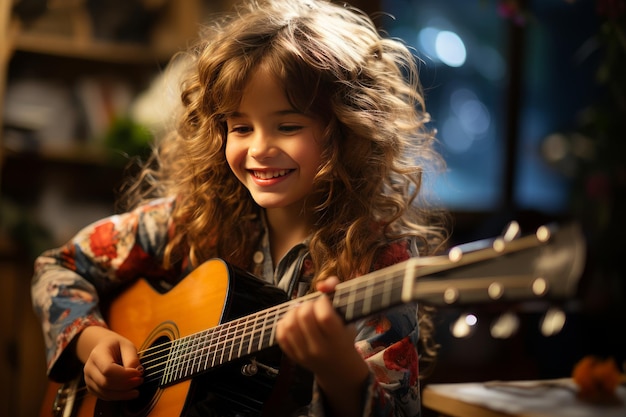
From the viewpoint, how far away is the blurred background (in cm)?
265

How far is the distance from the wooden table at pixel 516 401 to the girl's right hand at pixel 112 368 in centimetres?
52

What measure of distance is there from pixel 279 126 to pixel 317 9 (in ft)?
1.08

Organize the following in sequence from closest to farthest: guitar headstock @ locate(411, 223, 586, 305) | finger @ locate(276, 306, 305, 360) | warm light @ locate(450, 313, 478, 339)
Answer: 1. guitar headstock @ locate(411, 223, 586, 305)
2. warm light @ locate(450, 313, 478, 339)
3. finger @ locate(276, 306, 305, 360)

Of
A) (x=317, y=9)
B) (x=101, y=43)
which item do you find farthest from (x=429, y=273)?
(x=101, y=43)

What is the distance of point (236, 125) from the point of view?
1363 mm

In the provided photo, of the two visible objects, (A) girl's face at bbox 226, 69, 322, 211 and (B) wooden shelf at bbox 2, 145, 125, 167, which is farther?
(B) wooden shelf at bbox 2, 145, 125, 167

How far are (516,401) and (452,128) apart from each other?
2807 mm

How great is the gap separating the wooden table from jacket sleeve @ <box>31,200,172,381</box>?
2.25ft

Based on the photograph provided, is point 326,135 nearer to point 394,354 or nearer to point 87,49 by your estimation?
point 394,354

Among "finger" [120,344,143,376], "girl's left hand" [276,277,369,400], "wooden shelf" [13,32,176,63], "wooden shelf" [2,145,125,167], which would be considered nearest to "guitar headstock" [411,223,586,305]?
"girl's left hand" [276,277,369,400]

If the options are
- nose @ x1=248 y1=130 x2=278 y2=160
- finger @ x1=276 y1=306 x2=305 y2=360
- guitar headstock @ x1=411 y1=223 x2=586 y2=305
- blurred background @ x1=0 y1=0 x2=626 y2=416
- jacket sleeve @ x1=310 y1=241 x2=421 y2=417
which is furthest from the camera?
blurred background @ x1=0 y1=0 x2=626 y2=416

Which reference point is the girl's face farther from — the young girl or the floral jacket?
the floral jacket

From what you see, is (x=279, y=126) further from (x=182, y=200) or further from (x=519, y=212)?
(x=519, y=212)

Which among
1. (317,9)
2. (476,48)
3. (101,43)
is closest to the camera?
(317,9)
